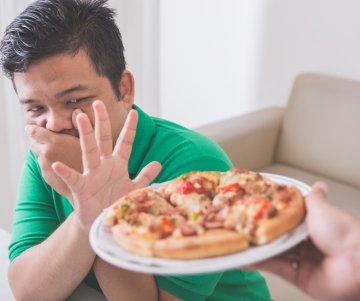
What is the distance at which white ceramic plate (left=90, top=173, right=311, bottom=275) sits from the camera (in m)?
0.61

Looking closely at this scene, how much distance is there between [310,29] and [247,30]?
0.57 meters

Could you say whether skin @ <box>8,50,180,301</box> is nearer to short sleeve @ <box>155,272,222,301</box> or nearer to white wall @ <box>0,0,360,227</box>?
short sleeve @ <box>155,272,222,301</box>

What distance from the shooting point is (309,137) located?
266cm

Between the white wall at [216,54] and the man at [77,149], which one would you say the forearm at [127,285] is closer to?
the man at [77,149]

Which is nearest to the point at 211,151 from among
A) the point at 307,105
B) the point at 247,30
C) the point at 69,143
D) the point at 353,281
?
the point at 69,143

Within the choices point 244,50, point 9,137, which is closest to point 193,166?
point 9,137

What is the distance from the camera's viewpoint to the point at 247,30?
3.32 meters

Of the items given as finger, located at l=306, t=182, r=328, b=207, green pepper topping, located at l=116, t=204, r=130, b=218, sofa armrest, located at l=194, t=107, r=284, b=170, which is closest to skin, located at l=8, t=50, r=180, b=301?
green pepper topping, located at l=116, t=204, r=130, b=218

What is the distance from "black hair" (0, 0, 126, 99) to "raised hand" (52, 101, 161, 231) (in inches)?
15.4

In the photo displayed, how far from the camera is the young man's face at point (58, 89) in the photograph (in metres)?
1.18

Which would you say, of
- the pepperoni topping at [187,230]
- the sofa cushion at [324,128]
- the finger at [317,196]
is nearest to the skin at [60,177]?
the pepperoni topping at [187,230]

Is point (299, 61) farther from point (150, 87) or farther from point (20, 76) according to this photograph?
point (20, 76)

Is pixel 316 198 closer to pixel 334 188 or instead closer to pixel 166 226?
pixel 166 226

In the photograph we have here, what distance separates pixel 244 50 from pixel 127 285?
2.67 metres
